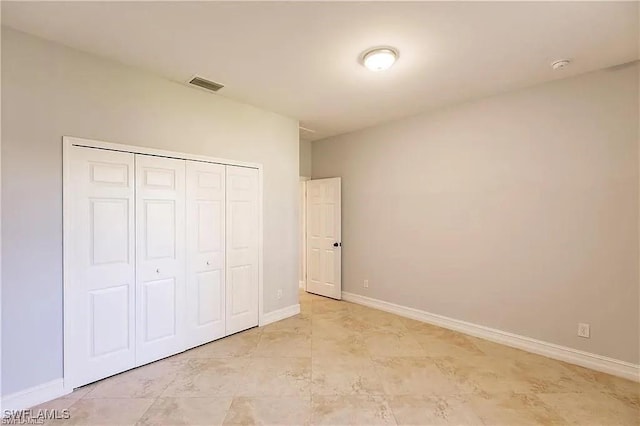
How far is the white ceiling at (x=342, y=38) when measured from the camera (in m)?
1.88

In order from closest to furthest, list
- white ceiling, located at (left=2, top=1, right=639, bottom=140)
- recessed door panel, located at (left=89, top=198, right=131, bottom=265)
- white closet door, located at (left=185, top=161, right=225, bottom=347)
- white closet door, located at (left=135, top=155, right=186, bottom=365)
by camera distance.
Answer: white ceiling, located at (left=2, top=1, right=639, bottom=140)
recessed door panel, located at (left=89, top=198, right=131, bottom=265)
white closet door, located at (left=135, top=155, right=186, bottom=365)
white closet door, located at (left=185, top=161, right=225, bottom=347)

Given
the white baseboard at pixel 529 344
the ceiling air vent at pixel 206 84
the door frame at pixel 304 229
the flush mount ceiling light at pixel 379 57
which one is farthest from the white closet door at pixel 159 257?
the white baseboard at pixel 529 344

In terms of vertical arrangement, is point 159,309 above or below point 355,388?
above

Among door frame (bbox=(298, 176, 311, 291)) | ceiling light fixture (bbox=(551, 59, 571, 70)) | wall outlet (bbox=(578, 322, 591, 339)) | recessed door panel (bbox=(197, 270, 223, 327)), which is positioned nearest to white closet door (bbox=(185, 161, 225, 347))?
recessed door panel (bbox=(197, 270, 223, 327))

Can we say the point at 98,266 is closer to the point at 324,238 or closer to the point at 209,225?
the point at 209,225

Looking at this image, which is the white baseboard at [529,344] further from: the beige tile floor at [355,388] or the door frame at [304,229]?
the door frame at [304,229]

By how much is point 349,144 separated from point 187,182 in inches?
105

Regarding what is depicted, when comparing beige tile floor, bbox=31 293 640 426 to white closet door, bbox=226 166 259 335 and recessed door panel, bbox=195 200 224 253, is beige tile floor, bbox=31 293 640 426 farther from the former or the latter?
recessed door panel, bbox=195 200 224 253

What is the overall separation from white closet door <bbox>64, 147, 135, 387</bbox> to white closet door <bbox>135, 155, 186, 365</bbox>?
75 millimetres

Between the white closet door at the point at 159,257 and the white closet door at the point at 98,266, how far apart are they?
75mm

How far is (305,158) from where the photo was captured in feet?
17.2

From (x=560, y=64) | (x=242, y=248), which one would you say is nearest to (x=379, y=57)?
(x=560, y=64)

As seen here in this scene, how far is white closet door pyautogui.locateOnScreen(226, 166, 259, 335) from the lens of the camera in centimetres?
336

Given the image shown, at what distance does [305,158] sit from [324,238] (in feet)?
4.87
